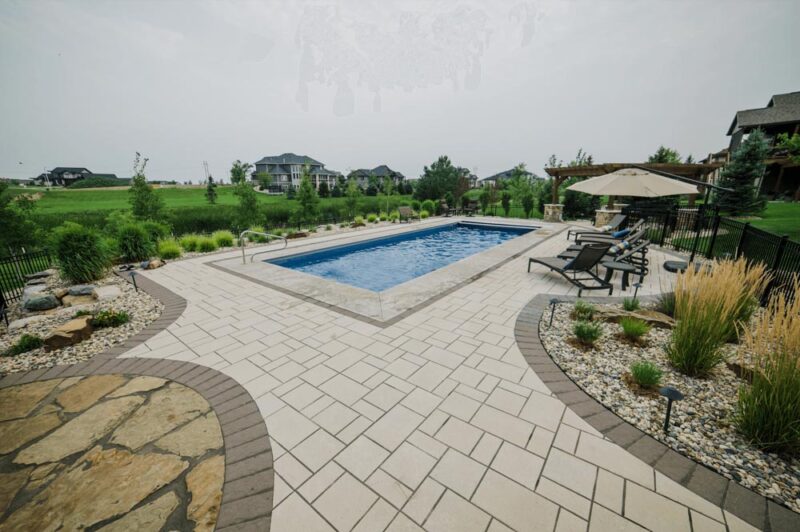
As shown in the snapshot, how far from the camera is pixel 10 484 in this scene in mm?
1875

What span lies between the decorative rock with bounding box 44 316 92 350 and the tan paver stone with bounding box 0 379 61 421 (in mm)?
813

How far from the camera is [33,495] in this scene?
5.91 ft

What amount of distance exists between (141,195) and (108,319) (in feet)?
24.2

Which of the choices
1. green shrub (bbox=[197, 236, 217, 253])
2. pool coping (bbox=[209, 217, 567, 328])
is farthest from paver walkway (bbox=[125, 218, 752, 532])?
green shrub (bbox=[197, 236, 217, 253])

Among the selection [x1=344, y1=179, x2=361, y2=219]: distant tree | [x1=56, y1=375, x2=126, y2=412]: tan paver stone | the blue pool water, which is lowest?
the blue pool water

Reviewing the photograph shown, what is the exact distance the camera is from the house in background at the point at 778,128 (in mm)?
22125

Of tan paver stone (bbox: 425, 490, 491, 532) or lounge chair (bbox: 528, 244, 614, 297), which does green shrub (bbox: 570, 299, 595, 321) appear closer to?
lounge chair (bbox: 528, 244, 614, 297)

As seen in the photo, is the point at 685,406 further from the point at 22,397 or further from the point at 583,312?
the point at 22,397

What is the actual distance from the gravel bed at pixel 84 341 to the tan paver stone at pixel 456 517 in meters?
4.31

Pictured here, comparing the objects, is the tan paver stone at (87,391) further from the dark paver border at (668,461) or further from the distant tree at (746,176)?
the distant tree at (746,176)

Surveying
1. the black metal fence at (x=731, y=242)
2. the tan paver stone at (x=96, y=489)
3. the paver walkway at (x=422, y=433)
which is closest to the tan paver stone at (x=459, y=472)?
the paver walkway at (x=422, y=433)

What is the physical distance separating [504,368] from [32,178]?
109 m

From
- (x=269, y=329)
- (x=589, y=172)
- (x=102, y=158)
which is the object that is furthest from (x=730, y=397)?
(x=102, y=158)

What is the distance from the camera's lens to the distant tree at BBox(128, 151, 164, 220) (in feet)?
29.9
